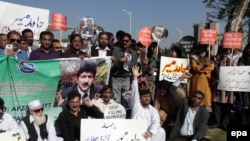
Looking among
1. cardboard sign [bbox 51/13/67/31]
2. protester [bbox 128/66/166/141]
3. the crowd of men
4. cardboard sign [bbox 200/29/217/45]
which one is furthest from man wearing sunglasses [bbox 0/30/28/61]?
cardboard sign [bbox 200/29/217/45]

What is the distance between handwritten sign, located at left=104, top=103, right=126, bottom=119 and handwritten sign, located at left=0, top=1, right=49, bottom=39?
3.50 metres

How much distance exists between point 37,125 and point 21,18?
398cm

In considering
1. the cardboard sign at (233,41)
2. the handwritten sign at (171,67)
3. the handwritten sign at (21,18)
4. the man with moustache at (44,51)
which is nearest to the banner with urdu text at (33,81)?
the man with moustache at (44,51)

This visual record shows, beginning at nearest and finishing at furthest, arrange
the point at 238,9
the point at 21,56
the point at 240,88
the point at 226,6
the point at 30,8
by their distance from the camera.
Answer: the point at 21,56, the point at 240,88, the point at 30,8, the point at 238,9, the point at 226,6

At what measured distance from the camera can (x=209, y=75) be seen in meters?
8.83

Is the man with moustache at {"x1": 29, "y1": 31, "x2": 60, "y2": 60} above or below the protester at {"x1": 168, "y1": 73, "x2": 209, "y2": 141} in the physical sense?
above

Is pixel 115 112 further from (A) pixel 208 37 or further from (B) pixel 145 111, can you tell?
(A) pixel 208 37

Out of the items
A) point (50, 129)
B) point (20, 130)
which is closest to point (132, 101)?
point (50, 129)

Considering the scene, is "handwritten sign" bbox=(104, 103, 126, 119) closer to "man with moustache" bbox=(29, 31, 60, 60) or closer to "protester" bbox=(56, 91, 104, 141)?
A: "protester" bbox=(56, 91, 104, 141)

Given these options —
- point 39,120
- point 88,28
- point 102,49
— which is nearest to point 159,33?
point 88,28

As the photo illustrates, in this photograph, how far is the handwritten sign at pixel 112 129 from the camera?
6113 mm

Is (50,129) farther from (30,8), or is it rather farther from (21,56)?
(30,8)

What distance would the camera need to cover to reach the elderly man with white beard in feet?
19.7

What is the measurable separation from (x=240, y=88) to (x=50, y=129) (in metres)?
4.33
